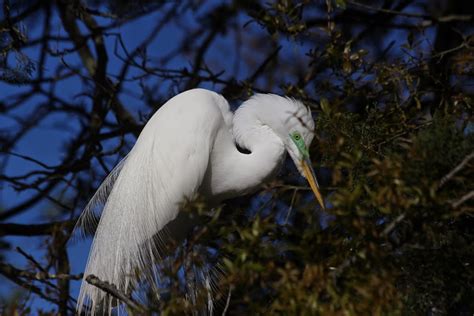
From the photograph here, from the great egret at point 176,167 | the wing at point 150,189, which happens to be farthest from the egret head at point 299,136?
the wing at point 150,189

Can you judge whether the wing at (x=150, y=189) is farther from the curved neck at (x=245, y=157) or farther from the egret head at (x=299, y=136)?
the egret head at (x=299, y=136)

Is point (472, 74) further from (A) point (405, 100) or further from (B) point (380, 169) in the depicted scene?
(B) point (380, 169)

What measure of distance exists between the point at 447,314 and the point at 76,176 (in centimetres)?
205

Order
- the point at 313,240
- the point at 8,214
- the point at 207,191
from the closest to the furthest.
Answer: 1. the point at 313,240
2. the point at 207,191
3. the point at 8,214

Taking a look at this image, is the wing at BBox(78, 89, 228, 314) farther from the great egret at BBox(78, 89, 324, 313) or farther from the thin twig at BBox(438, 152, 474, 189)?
the thin twig at BBox(438, 152, 474, 189)

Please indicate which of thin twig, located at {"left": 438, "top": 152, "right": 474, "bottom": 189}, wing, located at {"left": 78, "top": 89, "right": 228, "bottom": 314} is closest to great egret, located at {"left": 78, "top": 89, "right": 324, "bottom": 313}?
wing, located at {"left": 78, "top": 89, "right": 228, "bottom": 314}

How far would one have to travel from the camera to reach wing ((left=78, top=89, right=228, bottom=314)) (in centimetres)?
306

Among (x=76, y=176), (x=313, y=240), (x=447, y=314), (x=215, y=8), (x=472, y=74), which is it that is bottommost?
(x=447, y=314)

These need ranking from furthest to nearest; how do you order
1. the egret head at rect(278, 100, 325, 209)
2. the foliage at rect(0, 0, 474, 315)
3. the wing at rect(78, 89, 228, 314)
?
1. the wing at rect(78, 89, 228, 314)
2. the egret head at rect(278, 100, 325, 209)
3. the foliage at rect(0, 0, 474, 315)

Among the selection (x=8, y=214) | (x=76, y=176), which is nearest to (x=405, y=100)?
(x=76, y=176)

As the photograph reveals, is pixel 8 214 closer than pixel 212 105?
No

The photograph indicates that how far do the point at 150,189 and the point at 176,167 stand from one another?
14 centimetres

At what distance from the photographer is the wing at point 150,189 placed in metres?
3.06

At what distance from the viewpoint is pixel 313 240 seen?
179 cm
